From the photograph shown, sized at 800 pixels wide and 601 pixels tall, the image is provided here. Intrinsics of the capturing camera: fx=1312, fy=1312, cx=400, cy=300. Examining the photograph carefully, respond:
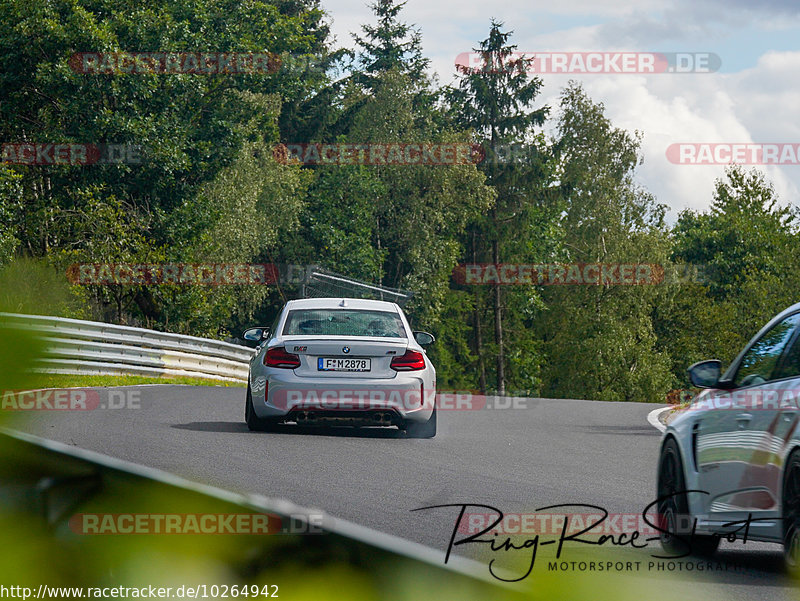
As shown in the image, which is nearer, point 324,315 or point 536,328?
point 324,315

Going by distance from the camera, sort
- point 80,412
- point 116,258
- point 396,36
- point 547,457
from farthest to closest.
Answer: point 396,36, point 116,258, point 80,412, point 547,457

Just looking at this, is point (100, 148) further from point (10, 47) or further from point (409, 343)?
point (409, 343)

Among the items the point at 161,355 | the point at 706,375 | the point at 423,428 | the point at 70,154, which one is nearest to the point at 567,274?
the point at 70,154

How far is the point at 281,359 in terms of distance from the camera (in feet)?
47.1

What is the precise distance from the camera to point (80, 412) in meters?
16.6

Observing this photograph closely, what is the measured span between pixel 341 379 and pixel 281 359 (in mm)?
728

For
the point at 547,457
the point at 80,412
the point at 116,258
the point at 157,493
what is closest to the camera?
the point at 157,493

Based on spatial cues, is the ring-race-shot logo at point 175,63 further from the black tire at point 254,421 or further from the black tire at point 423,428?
the black tire at point 423,428

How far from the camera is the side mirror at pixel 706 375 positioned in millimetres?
7137

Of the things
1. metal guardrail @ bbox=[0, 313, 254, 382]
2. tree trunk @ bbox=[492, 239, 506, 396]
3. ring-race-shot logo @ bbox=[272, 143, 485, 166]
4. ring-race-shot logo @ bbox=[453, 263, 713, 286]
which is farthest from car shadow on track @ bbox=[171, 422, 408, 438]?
tree trunk @ bbox=[492, 239, 506, 396]

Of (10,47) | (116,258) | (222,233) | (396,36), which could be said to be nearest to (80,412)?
(116,258)

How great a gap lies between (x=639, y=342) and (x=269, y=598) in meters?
74.3

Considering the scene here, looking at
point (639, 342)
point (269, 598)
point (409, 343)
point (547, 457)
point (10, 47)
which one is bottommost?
point (639, 342)

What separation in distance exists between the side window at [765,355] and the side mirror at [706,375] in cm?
11
